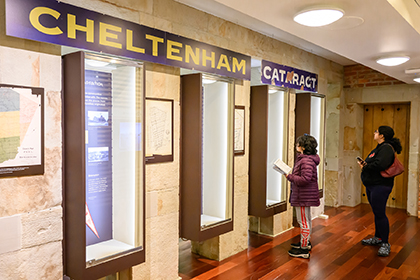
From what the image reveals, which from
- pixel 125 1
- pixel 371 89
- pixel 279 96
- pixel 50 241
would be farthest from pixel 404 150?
pixel 50 241

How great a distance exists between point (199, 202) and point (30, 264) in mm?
1651

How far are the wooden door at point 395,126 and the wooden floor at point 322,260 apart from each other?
5.54 ft

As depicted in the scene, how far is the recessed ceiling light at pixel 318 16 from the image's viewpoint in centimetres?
259

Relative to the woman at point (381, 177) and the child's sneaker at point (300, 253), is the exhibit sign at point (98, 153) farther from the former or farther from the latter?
the woman at point (381, 177)

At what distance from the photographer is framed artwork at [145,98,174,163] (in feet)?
10.8

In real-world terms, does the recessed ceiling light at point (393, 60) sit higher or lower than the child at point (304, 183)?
higher

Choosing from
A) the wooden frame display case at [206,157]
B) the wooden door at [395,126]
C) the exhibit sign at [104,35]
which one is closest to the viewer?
the exhibit sign at [104,35]

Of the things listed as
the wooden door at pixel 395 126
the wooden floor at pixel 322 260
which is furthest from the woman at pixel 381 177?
the wooden door at pixel 395 126

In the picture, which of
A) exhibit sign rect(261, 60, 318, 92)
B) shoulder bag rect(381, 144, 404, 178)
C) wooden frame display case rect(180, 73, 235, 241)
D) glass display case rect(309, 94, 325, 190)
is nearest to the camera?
wooden frame display case rect(180, 73, 235, 241)

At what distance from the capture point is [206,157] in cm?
400

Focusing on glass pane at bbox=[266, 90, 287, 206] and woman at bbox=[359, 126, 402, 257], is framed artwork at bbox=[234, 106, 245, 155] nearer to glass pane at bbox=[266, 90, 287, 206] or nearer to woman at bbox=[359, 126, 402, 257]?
glass pane at bbox=[266, 90, 287, 206]

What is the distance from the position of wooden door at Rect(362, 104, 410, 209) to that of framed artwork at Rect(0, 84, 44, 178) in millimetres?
6979

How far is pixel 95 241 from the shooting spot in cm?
283

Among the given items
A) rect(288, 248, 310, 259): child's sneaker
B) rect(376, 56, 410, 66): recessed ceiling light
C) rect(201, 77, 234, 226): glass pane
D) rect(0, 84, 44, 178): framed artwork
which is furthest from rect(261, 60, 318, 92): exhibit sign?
rect(0, 84, 44, 178): framed artwork
